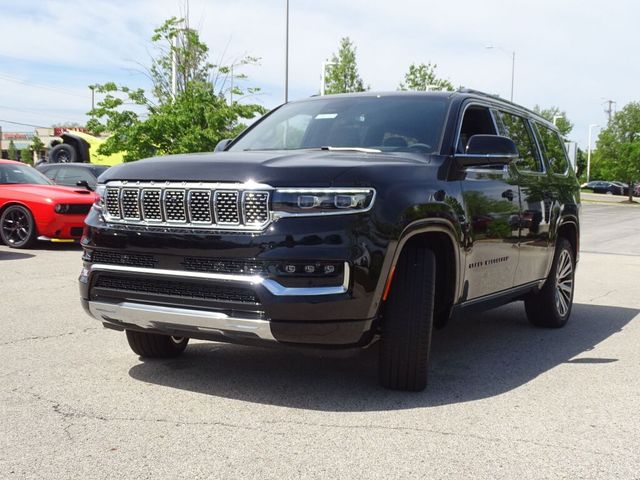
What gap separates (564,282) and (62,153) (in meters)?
19.1

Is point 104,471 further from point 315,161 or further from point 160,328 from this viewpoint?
point 315,161

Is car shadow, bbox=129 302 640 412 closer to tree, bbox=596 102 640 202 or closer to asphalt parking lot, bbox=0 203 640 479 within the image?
asphalt parking lot, bbox=0 203 640 479

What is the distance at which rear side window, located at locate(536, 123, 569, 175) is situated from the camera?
23.5 ft

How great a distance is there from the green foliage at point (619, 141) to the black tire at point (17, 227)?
55627 mm

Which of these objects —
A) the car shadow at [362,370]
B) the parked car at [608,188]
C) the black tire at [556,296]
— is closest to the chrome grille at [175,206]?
the car shadow at [362,370]

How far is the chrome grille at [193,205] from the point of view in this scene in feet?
13.6

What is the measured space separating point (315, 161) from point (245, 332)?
39.7 inches

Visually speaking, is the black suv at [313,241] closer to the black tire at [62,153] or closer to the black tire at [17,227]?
the black tire at [17,227]

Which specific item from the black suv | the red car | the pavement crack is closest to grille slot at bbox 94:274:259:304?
the black suv

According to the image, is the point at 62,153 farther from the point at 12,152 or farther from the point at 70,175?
the point at 12,152

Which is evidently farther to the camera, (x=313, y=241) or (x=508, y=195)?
(x=508, y=195)

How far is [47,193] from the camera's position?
12.9 m

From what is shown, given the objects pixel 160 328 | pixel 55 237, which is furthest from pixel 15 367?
pixel 55 237

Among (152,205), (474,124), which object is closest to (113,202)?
(152,205)
